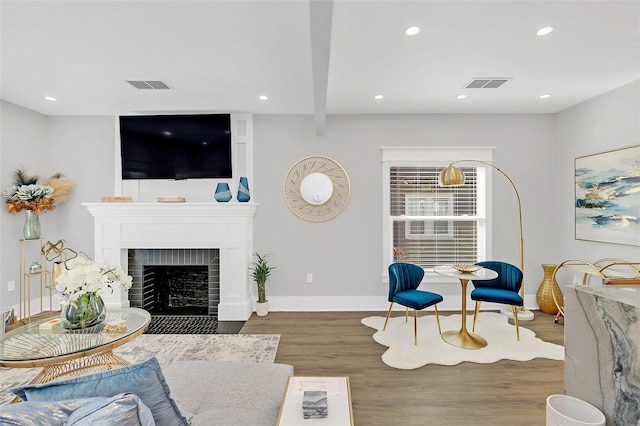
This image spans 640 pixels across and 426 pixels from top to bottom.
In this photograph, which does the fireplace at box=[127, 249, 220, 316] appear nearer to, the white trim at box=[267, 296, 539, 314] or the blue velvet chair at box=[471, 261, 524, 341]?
the white trim at box=[267, 296, 539, 314]

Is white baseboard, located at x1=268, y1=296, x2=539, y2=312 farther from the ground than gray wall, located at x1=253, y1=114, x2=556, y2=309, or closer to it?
closer to it

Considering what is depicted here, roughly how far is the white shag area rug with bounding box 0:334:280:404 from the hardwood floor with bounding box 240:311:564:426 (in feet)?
0.60

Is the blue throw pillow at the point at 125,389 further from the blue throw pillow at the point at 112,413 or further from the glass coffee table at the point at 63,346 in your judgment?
the glass coffee table at the point at 63,346

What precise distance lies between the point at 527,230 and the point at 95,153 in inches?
235

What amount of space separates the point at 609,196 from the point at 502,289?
5.05 feet

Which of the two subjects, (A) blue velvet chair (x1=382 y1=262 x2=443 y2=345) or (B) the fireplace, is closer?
(A) blue velvet chair (x1=382 y1=262 x2=443 y2=345)

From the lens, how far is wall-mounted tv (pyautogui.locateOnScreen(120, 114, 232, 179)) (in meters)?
4.31

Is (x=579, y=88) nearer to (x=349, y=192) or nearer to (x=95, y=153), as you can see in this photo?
(x=349, y=192)

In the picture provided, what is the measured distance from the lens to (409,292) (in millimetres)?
3564

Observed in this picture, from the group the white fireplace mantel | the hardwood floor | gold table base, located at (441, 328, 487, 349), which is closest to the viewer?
the hardwood floor

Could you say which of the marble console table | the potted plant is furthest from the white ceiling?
the potted plant

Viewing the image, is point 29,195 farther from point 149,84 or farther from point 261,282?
point 261,282

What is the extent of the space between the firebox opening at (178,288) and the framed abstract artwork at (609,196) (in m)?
4.79

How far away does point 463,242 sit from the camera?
4523 mm
